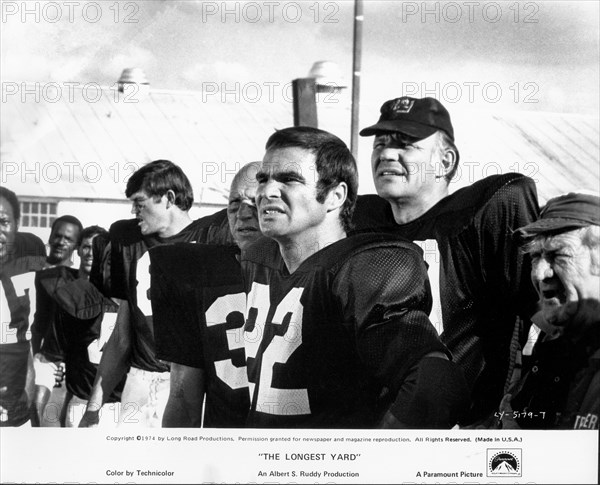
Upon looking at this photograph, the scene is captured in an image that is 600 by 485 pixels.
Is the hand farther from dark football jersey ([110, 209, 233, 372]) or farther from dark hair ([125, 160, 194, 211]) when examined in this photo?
dark hair ([125, 160, 194, 211])

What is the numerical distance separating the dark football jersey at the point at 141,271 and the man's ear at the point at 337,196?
1.24ft

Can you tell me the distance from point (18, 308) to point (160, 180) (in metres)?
0.66

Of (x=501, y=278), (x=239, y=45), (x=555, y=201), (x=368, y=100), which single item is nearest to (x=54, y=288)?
(x=239, y=45)

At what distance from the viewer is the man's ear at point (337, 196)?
10.8 ft

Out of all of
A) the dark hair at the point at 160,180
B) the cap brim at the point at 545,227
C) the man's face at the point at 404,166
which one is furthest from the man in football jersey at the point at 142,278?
the cap brim at the point at 545,227

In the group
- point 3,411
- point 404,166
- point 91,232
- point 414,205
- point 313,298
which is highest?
point 404,166

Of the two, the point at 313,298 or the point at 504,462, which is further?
the point at 504,462

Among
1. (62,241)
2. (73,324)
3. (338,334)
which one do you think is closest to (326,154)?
(338,334)

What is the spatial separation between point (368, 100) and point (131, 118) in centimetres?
83

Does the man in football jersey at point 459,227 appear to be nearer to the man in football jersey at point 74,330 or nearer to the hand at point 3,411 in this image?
the man in football jersey at point 74,330

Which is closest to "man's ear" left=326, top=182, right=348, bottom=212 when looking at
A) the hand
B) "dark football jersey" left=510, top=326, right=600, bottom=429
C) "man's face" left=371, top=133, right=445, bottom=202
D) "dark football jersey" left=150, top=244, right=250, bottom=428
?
"man's face" left=371, top=133, right=445, bottom=202

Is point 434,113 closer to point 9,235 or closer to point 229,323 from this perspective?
point 229,323

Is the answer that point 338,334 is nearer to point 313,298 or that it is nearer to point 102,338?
point 313,298

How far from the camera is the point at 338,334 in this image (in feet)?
10.5
